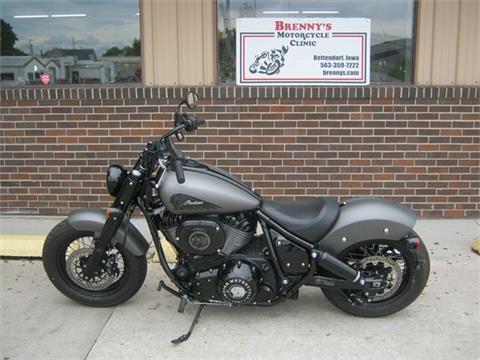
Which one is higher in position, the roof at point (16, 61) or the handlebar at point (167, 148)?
the roof at point (16, 61)

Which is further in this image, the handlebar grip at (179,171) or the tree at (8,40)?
the tree at (8,40)

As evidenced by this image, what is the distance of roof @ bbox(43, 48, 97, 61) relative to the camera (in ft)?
18.7

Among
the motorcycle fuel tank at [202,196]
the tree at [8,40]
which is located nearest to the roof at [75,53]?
the tree at [8,40]

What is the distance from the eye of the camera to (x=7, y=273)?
4.37 metres

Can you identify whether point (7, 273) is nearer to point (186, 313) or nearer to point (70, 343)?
point (70, 343)

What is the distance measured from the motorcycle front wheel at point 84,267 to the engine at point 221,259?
1.28ft

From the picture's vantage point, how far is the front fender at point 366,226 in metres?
3.26

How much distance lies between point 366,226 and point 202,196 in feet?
3.40

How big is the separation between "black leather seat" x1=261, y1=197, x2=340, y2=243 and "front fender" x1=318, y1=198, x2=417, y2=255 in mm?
56

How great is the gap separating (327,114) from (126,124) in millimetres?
2102

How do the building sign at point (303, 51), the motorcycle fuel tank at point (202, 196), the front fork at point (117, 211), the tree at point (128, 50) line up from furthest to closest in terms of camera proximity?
the tree at point (128, 50), the building sign at point (303, 51), the front fork at point (117, 211), the motorcycle fuel tank at point (202, 196)

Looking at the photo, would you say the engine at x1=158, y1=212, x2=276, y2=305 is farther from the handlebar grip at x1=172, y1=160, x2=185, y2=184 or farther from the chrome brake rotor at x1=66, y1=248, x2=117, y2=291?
the chrome brake rotor at x1=66, y1=248, x2=117, y2=291

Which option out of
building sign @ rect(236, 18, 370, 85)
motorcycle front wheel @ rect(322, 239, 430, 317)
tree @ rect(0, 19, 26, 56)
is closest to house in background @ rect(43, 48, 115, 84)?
tree @ rect(0, 19, 26, 56)

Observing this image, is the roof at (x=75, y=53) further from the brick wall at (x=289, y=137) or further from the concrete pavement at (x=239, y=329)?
the concrete pavement at (x=239, y=329)
